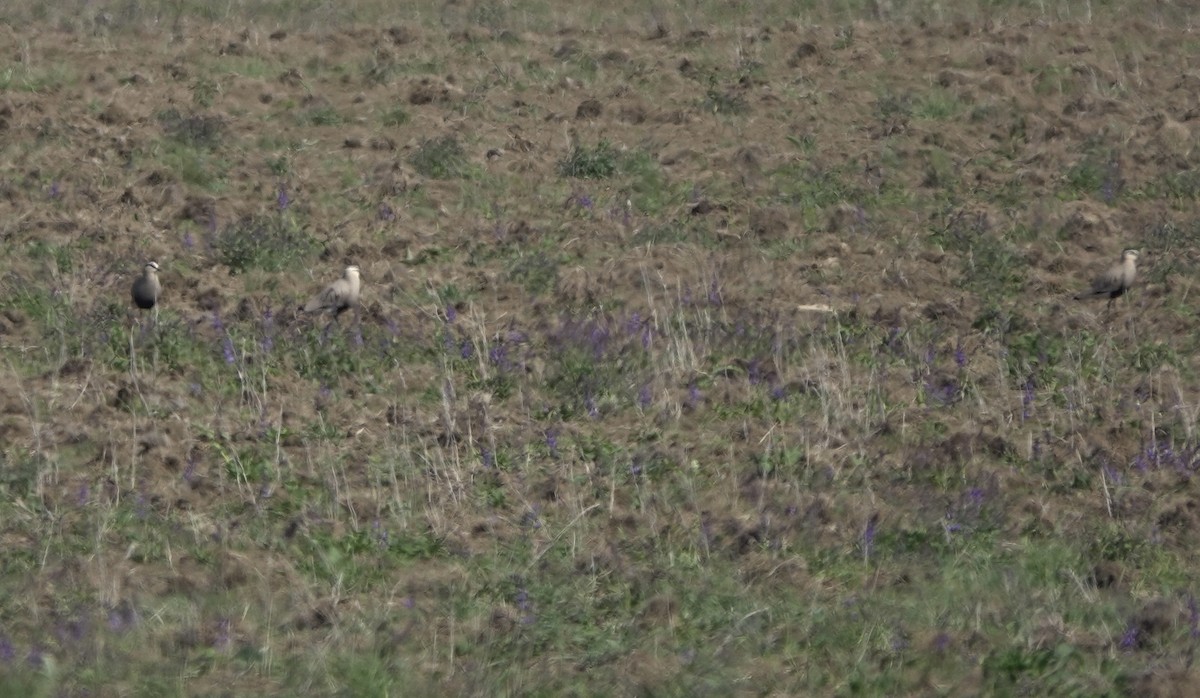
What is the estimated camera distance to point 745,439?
8.77 metres

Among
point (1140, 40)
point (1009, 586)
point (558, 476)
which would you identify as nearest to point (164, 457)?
point (558, 476)

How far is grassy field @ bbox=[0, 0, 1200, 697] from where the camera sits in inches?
261

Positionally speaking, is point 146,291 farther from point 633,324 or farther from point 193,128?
point 193,128

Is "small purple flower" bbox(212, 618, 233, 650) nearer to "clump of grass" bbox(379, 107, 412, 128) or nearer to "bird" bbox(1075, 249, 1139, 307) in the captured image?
"bird" bbox(1075, 249, 1139, 307)

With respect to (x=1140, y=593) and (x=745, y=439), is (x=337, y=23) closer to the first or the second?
(x=745, y=439)

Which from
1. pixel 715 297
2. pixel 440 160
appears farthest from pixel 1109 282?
pixel 440 160

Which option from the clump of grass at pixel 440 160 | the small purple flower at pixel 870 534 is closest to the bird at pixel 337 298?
the clump of grass at pixel 440 160

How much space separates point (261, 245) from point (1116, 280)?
567 cm

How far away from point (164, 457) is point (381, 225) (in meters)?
4.28

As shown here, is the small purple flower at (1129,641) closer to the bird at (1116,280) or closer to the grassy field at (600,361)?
the grassy field at (600,361)

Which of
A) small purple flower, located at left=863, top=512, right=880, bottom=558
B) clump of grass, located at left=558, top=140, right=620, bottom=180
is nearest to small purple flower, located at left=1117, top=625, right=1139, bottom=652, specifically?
small purple flower, located at left=863, top=512, right=880, bottom=558

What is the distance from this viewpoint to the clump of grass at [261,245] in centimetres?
1150

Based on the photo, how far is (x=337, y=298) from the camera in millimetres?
10406

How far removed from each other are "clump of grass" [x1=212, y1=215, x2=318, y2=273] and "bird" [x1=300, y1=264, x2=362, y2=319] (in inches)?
44.2
